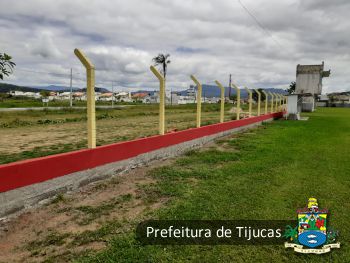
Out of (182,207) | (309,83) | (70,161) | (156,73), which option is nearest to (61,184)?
(70,161)

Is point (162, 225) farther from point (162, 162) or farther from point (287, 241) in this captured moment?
point (162, 162)

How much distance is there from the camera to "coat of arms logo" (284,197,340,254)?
3.17 metres

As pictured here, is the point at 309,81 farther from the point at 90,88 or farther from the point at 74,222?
the point at 74,222

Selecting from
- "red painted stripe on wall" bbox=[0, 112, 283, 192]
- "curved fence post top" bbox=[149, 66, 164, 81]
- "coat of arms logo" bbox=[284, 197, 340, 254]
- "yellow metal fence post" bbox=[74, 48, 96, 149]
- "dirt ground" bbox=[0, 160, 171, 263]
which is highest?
"curved fence post top" bbox=[149, 66, 164, 81]

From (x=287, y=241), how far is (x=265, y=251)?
39 cm

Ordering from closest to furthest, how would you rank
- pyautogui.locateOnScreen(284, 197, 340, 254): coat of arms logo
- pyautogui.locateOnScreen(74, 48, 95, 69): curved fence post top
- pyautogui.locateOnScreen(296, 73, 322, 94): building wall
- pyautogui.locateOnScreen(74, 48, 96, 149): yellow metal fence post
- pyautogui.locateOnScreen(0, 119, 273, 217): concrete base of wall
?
pyautogui.locateOnScreen(284, 197, 340, 254): coat of arms logo < pyautogui.locateOnScreen(0, 119, 273, 217): concrete base of wall < pyautogui.locateOnScreen(74, 48, 95, 69): curved fence post top < pyautogui.locateOnScreen(74, 48, 96, 149): yellow metal fence post < pyautogui.locateOnScreen(296, 73, 322, 94): building wall

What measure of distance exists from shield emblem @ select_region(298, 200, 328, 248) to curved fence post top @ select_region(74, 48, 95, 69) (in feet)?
13.0

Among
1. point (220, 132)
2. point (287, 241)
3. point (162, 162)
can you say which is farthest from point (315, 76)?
point (287, 241)

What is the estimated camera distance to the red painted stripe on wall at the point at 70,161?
3.83 meters

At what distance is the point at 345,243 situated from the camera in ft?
10.7

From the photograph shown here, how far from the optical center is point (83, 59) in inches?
199

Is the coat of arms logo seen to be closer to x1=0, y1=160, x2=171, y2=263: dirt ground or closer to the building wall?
x1=0, y1=160, x2=171, y2=263: dirt ground

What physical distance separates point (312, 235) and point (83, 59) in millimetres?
4261

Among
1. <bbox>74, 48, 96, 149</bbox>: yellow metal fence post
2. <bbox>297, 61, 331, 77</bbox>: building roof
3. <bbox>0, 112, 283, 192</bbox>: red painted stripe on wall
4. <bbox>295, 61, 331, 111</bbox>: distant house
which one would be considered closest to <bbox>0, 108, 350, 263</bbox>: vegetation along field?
<bbox>0, 112, 283, 192</bbox>: red painted stripe on wall
